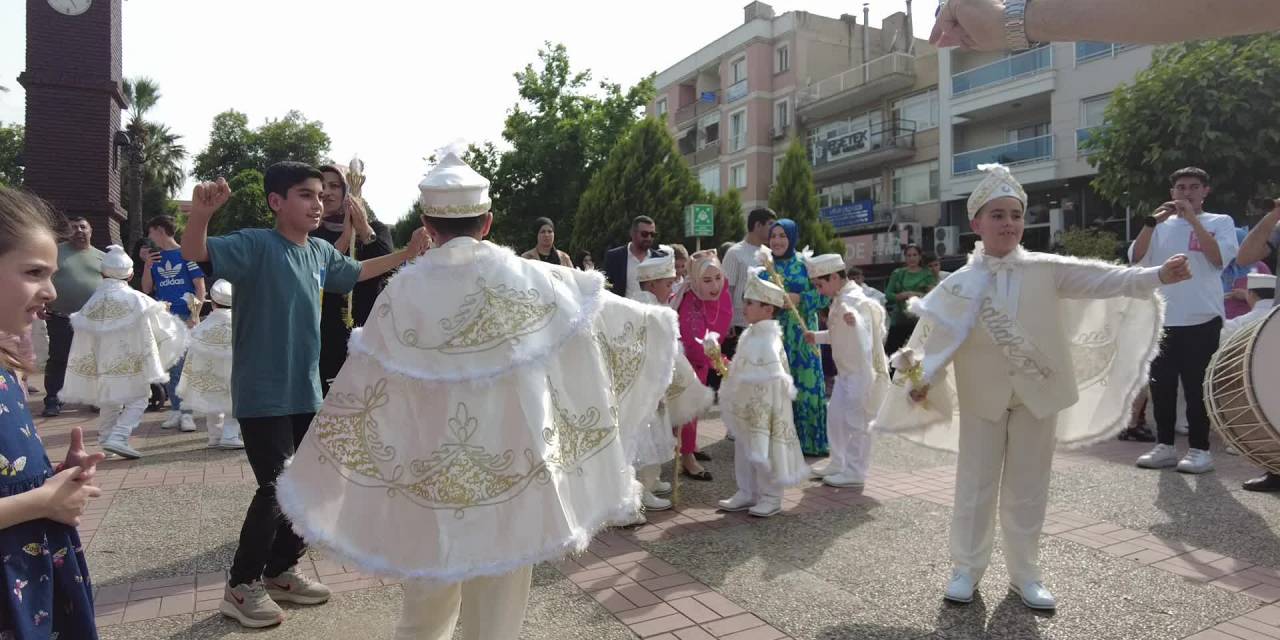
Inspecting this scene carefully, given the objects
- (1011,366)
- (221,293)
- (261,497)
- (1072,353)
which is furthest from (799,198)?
(261,497)

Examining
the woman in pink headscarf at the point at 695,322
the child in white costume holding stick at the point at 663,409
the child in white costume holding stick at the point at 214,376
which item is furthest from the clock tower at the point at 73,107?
the child in white costume holding stick at the point at 663,409

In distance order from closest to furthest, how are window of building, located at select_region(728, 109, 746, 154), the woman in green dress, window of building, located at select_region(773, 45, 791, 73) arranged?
the woman in green dress, window of building, located at select_region(773, 45, 791, 73), window of building, located at select_region(728, 109, 746, 154)

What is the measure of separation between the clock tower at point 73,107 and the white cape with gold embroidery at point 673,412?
1352 centimetres

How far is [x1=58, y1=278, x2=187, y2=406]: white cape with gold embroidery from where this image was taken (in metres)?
7.46

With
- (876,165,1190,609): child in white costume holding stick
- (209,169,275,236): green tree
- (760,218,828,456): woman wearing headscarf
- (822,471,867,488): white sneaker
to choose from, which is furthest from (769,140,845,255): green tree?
(876,165,1190,609): child in white costume holding stick

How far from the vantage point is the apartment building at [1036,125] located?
80.4ft

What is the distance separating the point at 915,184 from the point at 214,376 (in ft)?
95.1

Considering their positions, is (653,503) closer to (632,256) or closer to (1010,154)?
(632,256)

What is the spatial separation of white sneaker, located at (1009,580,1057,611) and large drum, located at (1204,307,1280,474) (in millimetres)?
1077

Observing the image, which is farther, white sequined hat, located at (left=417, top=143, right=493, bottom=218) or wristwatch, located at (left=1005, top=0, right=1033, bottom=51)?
white sequined hat, located at (left=417, top=143, right=493, bottom=218)

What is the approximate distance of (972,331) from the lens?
3920 millimetres

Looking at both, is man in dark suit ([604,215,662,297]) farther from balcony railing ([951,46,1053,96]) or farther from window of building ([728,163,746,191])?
window of building ([728,163,746,191])

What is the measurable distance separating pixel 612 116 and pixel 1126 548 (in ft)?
95.8

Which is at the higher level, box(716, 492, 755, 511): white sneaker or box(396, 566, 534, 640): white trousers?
box(396, 566, 534, 640): white trousers
